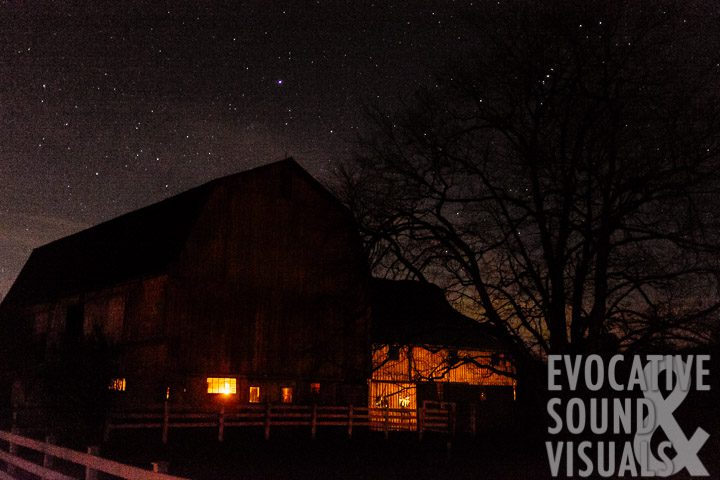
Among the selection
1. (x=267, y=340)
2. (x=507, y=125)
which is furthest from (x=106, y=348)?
(x=507, y=125)

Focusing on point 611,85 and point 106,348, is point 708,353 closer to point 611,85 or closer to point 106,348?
point 611,85

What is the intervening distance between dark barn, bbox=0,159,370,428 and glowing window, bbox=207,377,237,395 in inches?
1.4

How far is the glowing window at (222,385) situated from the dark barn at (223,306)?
4 cm

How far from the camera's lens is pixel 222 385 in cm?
2812

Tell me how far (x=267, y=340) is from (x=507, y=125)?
599 inches

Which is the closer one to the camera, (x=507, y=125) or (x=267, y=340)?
(x=507, y=125)

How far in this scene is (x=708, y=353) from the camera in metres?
16.2

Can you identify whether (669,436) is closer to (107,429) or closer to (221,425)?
(221,425)

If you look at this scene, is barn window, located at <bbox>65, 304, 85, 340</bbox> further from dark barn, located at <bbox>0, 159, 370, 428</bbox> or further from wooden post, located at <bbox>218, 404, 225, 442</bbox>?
wooden post, located at <bbox>218, 404, 225, 442</bbox>

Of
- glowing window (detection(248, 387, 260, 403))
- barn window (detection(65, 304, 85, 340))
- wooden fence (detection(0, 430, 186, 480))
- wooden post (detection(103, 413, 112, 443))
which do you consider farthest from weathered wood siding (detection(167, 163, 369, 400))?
wooden fence (detection(0, 430, 186, 480))

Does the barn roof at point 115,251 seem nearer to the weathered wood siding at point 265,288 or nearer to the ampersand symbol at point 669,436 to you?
the weathered wood siding at point 265,288

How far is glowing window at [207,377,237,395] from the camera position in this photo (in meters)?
27.8

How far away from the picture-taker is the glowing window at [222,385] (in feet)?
91.4

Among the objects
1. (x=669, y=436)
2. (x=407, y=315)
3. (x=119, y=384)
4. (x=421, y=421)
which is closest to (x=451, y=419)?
(x=421, y=421)
